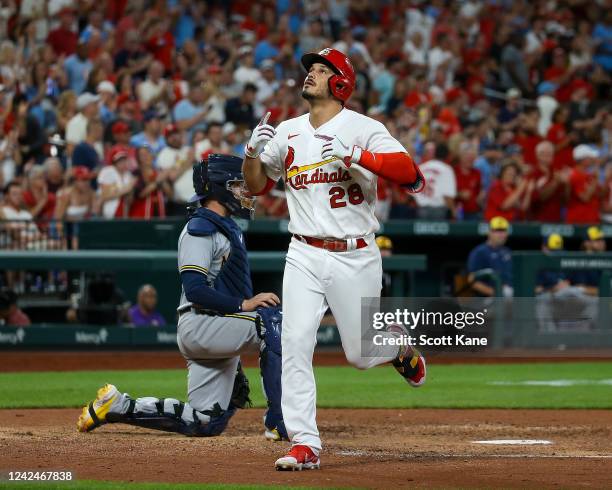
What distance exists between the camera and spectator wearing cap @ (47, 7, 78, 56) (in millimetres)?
16500

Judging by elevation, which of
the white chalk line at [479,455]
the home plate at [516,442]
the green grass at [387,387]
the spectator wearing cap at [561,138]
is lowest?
the green grass at [387,387]

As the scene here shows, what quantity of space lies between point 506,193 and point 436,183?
954 mm

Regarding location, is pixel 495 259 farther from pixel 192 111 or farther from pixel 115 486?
pixel 115 486

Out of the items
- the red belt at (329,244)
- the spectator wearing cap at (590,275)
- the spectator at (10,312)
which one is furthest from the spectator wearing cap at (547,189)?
the red belt at (329,244)

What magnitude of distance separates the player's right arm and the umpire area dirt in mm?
1401

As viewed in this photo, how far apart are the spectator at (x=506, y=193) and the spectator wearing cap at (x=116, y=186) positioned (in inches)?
181

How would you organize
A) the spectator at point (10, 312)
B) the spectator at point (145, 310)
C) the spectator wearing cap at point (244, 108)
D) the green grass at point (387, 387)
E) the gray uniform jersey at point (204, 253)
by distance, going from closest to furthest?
the gray uniform jersey at point (204, 253) → the green grass at point (387, 387) → the spectator at point (10, 312) → the spectator at point (145, 310) → the spectator wearing cap at point (244, 108)

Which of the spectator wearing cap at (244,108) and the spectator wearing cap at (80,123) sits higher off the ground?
the spectator wearing cap at (244,108)

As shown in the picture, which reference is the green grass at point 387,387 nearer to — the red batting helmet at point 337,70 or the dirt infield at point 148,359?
the dirt infield at point 148,359

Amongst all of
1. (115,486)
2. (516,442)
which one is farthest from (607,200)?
(115,486)

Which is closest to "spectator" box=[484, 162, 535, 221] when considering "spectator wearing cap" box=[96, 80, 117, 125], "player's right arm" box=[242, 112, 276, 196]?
"spectator wearing cap" box=[96, 80, 117, 125]

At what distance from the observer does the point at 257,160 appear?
6.18 meters

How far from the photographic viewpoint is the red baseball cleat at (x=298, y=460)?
5.80 metres

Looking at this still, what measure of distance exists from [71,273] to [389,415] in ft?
18.0
